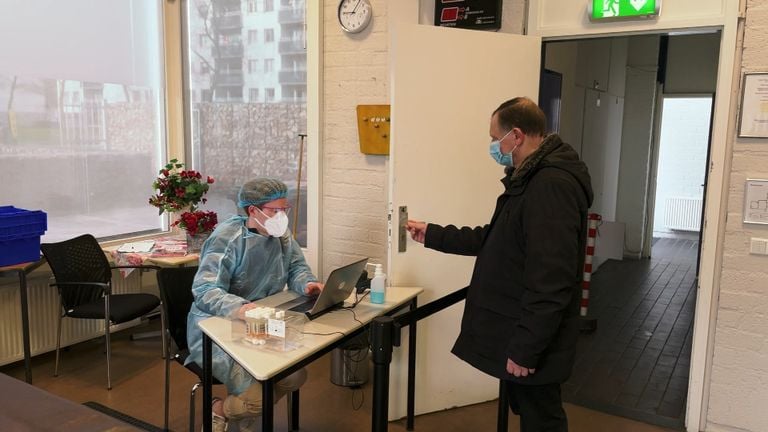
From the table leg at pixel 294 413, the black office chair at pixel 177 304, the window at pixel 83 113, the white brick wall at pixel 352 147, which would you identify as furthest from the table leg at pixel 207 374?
the window at pixel 83 113

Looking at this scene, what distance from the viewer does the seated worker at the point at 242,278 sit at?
7.88 ft

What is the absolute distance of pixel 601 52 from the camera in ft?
21.3

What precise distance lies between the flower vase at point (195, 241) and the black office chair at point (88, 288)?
1.27ft

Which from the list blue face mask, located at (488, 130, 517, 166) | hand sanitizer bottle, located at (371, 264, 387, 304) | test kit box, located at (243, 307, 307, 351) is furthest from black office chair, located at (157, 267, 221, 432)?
blue face mask, located at (488, 130, 517, 166)

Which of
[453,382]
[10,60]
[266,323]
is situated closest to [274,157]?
[10,60]

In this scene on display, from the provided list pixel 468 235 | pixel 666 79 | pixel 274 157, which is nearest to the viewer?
pixel 468 235

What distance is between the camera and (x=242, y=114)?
4.44 m

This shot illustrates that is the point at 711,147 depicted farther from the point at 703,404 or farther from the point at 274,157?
the point at 274,157

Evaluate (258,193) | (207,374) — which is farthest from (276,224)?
(207,374)

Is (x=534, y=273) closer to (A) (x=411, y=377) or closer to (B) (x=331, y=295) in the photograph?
(B) (x=331, y=295)

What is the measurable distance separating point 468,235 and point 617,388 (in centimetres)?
178

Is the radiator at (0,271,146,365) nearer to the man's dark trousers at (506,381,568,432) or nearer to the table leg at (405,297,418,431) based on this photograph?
the table leg at (405,297,418,431)

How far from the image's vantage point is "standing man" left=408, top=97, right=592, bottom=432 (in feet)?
6.23

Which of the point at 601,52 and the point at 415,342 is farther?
the point at 601,52
